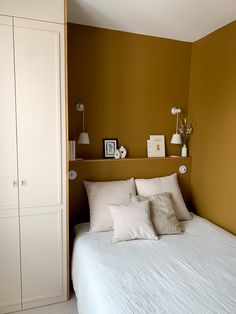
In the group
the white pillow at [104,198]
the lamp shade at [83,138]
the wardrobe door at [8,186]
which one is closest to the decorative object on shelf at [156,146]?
the white pillow at [104,198]

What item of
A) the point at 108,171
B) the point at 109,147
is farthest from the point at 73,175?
the point at 109,147

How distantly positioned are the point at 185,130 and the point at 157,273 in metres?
1.79

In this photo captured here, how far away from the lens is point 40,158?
2010 mm

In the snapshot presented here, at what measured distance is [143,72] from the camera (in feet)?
8.94

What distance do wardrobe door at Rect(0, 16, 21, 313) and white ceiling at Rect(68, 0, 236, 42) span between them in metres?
0.70

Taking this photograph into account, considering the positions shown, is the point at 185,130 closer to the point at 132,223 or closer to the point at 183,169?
the point at 183,169

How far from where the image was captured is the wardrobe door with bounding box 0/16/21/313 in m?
1.86

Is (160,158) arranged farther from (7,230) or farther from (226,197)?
(7,230)

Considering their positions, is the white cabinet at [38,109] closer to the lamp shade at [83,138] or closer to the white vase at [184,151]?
the lamp shade at [83,138]

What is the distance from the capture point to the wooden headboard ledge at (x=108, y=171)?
8.20 ft

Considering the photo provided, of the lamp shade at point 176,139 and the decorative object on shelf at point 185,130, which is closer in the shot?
the lamp shade at point 176,139

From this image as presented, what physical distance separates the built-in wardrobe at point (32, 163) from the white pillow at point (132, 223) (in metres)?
0.45

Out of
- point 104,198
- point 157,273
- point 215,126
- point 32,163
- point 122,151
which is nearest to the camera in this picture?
point 157,273

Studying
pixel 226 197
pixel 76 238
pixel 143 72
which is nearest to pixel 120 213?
pixel 76 238
